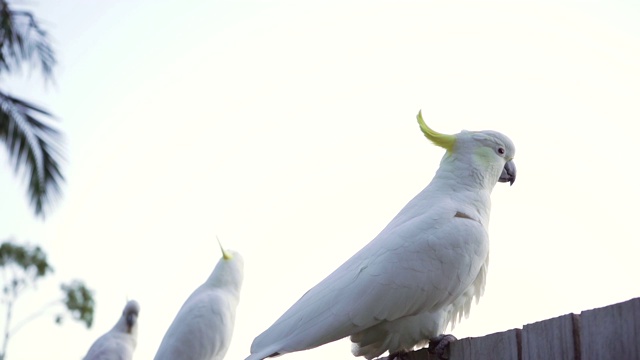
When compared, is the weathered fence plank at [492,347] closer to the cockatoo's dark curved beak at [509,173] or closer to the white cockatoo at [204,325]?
the cockatoo's dark curved beak at [509,173]

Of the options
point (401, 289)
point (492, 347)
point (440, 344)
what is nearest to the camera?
point (492, 347)

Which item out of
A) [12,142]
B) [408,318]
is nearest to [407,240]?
[408,318]

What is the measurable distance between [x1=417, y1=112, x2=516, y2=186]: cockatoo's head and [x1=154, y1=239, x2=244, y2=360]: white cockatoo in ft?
7.65

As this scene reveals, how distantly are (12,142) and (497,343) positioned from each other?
7.63 m

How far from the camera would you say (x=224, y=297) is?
5.59 meters

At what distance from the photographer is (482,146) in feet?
11.9

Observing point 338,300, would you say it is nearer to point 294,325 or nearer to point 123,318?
point 294,325

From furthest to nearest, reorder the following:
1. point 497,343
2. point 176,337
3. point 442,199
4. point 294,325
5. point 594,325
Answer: point 176,337 → point 442,199 → point 294,325 → point 497,343 → point 594,325

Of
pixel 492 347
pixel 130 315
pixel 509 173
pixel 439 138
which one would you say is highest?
pixel 439 138

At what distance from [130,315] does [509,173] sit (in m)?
4.66

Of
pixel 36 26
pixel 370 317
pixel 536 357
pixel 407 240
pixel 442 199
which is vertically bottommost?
pixel 536 357

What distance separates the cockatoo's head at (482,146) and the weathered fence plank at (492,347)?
1.25 meters

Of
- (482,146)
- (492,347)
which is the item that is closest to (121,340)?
→ (482,146)

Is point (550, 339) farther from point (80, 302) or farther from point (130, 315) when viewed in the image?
point (80, 302)
